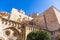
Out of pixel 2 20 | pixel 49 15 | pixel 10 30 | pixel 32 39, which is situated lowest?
pixel 32 39

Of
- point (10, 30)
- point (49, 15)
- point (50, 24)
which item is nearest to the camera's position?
point (10, 30)

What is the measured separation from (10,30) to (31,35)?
2921 mm

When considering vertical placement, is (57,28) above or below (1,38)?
above

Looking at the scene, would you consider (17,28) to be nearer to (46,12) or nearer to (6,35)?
(6,35)

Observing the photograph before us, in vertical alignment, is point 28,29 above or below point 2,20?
below

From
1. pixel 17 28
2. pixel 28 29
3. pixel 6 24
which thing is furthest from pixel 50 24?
pixel 6 24

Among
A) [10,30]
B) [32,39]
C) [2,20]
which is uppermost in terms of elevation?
[2,20]

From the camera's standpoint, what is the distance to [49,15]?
17453 mm

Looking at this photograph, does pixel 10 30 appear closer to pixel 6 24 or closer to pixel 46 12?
pixel 6 24

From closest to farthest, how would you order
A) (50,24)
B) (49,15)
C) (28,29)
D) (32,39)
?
(32,39) → (28,29) → (50,24) → (49,15)

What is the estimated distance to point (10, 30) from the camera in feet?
38.9

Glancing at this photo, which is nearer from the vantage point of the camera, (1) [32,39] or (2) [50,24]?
(1) [32,39]

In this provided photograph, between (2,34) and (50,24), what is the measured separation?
732 cm

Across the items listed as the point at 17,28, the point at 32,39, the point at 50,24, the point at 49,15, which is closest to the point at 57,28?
the point at 50,24
